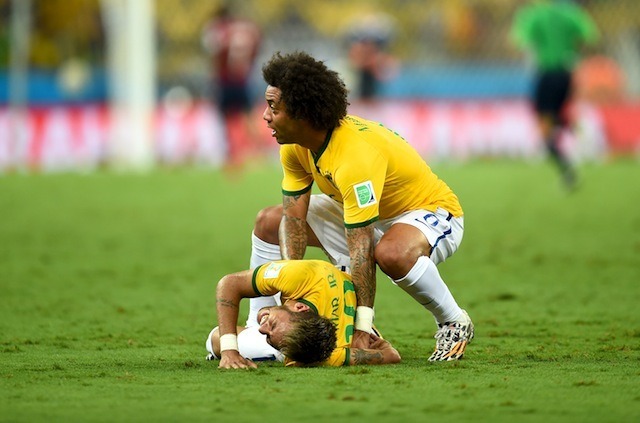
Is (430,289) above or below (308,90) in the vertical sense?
below

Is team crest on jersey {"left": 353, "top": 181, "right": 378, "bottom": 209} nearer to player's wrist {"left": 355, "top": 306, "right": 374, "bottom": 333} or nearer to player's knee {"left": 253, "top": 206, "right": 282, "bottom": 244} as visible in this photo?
player's wrist {"left": 355, "top": 306, "right": 374, "bottom": 333}

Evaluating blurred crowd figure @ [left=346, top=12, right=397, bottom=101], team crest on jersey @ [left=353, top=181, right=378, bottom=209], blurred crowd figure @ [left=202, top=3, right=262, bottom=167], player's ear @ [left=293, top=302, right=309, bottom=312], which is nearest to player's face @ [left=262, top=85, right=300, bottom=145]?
team crest on jersey @ [left=353, top=181, right=378, bottom=209]

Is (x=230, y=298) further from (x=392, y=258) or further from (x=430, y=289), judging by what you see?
(x=430, y=289)

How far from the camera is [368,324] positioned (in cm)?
652

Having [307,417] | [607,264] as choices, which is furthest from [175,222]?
[307,417]

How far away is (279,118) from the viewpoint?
650 centimetres

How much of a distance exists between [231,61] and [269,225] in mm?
13141

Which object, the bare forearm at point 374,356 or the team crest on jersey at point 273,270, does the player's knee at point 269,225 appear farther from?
the bare forearm at point 374,356

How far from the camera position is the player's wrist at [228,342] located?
20.5 feet

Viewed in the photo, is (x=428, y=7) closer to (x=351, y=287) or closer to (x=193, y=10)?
(x=193, y=10)

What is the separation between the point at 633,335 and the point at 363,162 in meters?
2.12

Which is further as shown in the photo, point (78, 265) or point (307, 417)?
point (78, 265)

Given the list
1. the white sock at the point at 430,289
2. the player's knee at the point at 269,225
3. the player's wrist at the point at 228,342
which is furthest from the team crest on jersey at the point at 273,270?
the player's knee at the point at 269,225

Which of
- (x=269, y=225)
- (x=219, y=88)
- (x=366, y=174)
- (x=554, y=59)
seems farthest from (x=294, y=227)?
(x=219, y=88)
